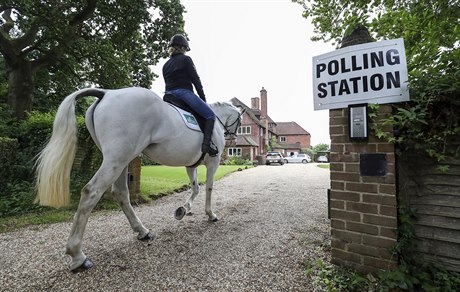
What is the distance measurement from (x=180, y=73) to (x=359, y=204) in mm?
2910

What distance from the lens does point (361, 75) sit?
7.02 feet

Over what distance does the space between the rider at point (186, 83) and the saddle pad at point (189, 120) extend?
145 millimetres

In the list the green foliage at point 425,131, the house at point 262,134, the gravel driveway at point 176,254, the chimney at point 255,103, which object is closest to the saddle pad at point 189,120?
the gravel driveway at point 176,254

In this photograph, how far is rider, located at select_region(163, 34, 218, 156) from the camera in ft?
11.0

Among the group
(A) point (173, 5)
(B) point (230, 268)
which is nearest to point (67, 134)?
(B) point (230, 268)

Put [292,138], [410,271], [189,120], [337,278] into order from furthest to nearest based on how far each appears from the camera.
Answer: [292,138], [189,120], [337,278], [410,271]

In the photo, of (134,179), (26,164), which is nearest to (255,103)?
(134,179)

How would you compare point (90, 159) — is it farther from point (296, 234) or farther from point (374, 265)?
point (374, 265)

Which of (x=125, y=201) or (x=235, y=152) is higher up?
(x=235, y=152)

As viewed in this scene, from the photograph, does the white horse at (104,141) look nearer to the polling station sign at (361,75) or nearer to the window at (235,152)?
the polling station sign at (361,75)

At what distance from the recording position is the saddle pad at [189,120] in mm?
3064

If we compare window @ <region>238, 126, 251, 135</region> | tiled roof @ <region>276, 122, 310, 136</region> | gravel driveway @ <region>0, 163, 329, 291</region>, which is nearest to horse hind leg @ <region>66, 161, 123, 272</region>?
gravel driveway @ <region>0, 163, 329, 291</region>

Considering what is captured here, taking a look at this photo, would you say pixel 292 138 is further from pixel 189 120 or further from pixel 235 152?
pixel 189 120

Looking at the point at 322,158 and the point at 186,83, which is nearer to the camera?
the point at 186,83
